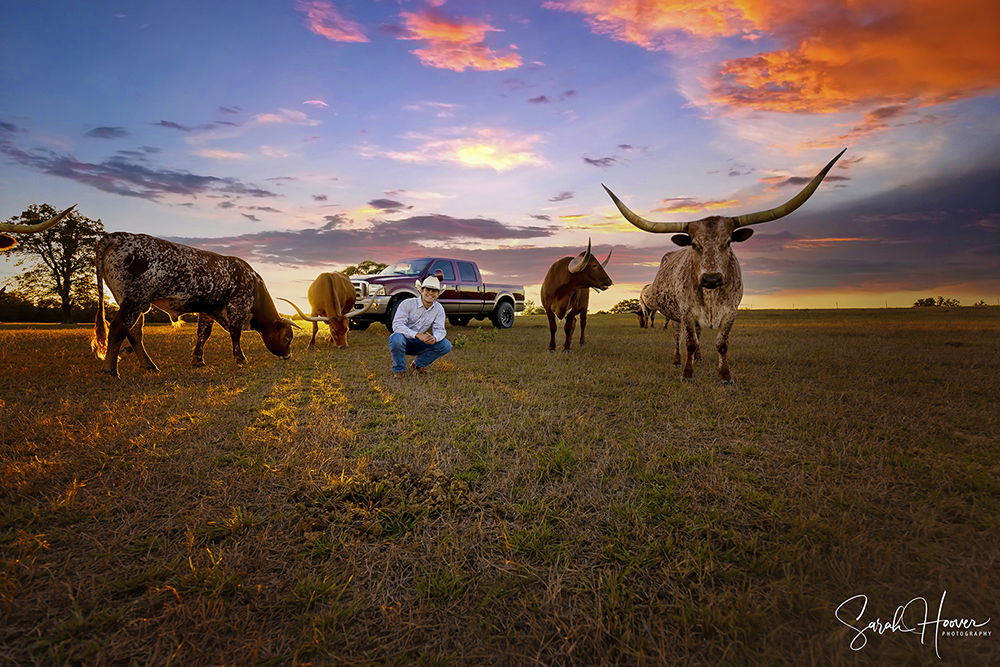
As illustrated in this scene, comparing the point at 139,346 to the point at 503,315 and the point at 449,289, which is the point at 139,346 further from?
the point at 503,315

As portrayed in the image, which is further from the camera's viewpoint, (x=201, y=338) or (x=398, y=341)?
(x=201, y=338)

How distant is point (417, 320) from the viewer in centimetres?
729

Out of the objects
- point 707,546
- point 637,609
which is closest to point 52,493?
point 637,609

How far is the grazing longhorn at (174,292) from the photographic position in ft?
21.9

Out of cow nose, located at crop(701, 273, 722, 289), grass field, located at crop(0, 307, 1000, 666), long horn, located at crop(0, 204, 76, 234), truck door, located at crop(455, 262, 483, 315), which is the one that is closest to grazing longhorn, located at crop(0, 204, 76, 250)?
long horn, located at crop(0, 204, 76, 234)

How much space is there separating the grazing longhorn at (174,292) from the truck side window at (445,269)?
6.08 meters

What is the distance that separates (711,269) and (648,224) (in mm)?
1171

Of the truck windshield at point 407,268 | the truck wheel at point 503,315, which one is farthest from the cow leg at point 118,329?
the truck wheel at point 503,315

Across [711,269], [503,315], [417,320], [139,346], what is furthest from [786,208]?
[503,315]

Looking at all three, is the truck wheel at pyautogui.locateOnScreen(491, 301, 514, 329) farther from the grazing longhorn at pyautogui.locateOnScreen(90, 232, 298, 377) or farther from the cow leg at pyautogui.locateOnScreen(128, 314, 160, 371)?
the cow leg at pyautogui.locateOnScreen(128, 314, 160, 371)

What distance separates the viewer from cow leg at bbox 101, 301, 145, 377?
665cm

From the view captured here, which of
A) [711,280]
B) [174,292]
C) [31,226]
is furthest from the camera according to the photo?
[174,292]

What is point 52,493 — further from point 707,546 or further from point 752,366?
point 752,366

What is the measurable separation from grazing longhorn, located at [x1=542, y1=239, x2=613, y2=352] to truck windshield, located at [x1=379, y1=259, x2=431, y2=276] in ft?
16.2
